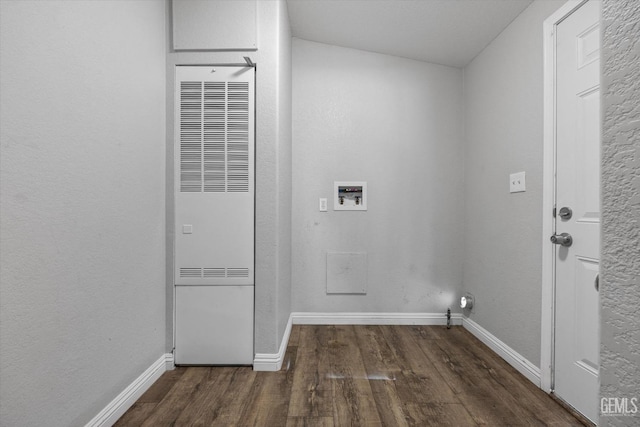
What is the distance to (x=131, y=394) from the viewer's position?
1.70 m

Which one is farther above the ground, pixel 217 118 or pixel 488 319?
pixel 217 118

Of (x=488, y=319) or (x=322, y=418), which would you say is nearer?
(x=322, y=418)

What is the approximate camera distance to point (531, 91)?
80.8 inches

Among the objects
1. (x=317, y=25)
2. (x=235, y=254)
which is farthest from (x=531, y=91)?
(x=235, y=254)

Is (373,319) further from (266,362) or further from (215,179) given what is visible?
(215,179)

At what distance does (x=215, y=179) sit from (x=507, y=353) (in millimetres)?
2313

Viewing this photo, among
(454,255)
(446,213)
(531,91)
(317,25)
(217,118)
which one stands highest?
(317,25)

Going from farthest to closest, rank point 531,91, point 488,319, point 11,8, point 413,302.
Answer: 1. point 413,302
2. point 488,319
3. point 531,91
4. point 11,8

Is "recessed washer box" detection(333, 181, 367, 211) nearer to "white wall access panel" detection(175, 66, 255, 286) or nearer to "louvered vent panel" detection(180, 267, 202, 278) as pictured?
"white wall access panel" detection(175, 66, 255, 286)

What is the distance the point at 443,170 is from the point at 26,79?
287 centimetres

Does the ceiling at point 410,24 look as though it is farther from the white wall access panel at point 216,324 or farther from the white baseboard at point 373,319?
the white baseboard at point 373,319

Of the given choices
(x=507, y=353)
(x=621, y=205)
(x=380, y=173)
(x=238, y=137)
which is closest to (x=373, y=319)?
(x=507, y=353)

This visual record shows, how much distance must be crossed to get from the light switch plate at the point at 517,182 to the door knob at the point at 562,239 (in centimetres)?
40

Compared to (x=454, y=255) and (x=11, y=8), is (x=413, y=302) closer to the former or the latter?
(x=454, y=255)
